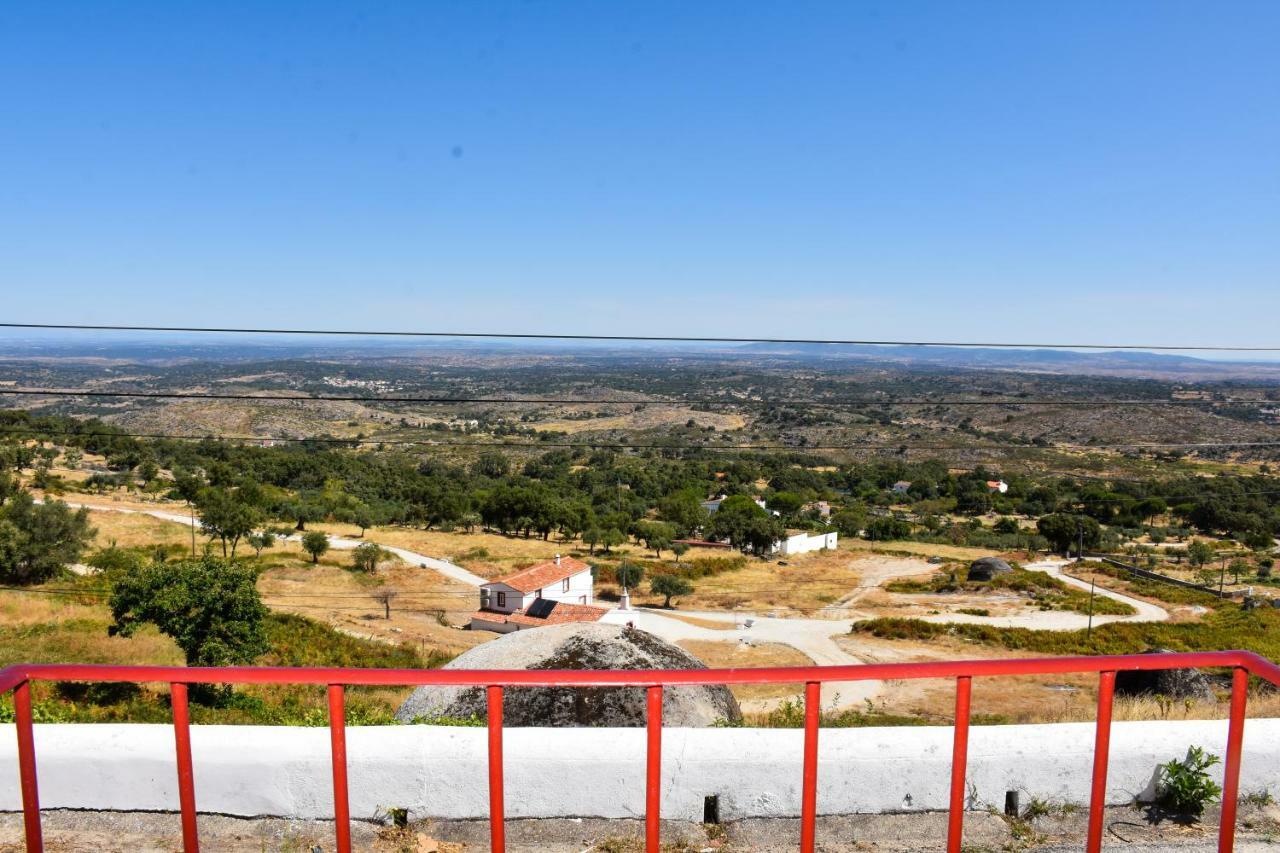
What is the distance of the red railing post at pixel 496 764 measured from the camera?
325 cm

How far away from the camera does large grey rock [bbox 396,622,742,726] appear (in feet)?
22.9

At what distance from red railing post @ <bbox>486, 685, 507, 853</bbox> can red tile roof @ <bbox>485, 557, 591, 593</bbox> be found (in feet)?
97.1

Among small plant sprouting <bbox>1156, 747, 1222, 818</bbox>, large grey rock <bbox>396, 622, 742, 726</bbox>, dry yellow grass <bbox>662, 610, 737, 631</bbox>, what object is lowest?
dry yellow grass <bbox>662, 610, 737, 631</bbox>

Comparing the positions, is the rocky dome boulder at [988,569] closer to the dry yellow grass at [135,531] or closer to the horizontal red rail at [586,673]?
the dry yellow grass at [135,531]

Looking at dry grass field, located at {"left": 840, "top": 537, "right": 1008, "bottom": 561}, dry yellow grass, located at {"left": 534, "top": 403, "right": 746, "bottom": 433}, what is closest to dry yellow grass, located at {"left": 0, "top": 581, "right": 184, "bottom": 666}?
dry grass field, located at {"left": 840, "top": 537, "right": 1008, "bottom": 561}

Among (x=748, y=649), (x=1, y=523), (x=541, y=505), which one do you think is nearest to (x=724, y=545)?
(x=541, y=505)

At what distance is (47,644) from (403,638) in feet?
34.4

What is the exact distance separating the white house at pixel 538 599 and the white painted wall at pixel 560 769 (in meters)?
23.7

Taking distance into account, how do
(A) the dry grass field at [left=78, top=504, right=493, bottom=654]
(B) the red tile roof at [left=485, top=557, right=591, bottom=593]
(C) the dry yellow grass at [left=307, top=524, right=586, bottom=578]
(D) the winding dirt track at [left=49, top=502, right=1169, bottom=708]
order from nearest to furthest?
(A) the dry grass field at [left=78, top=504, right=493, bottom=654], (D) the winding dirt track at [left=49, top=502, right=1169, bottom=708], (B) the red tile roof at [left=485, top=557, right=591, bottom=593], (C) the dry yellow grass at [left=307, top=524, right=586, bottom=578]

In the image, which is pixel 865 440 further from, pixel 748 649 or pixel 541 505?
pixel 748 649

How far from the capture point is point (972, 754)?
510cm

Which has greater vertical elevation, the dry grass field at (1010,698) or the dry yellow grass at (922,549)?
the dry grass field at (1010,698)

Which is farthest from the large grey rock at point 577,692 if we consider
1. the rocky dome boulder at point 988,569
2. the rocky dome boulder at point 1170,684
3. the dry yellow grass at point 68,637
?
the rocky dome boulder at point 988,569

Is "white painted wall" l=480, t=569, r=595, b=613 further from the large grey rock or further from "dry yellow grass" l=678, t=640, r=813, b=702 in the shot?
the large grey rock
